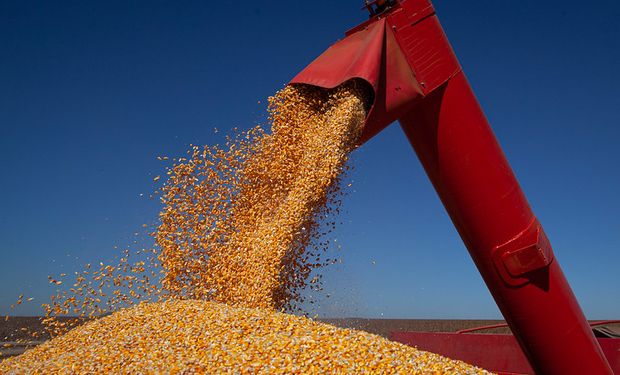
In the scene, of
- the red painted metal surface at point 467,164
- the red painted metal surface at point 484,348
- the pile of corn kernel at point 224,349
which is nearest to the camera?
the pile of corn kernel at point 224,349

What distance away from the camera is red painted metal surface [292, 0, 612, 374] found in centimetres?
374

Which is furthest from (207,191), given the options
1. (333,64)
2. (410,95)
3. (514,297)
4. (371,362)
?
(514,297)

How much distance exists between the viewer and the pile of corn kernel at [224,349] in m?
2.76

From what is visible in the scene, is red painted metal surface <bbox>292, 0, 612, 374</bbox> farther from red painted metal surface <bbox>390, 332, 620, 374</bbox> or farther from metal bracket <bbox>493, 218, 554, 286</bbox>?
red painted metal surface <bbox>390, 332, 620, 374</bbox>

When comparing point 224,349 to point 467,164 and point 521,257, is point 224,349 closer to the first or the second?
point 467,164

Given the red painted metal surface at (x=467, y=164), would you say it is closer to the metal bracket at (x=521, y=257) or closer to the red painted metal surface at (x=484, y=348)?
the metal bracket at (x=521, y=257)

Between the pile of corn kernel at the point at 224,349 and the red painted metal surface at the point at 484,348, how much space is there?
61.9 inches

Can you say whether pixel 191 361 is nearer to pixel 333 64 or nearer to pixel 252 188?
pixel 252 188

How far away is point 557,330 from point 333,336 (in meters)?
1.82

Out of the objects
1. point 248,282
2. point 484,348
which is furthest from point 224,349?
point 484,348

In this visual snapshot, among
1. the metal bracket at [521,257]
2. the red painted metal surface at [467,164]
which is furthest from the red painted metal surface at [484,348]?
the metal bracket at [521,257]

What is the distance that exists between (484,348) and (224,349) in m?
3.00

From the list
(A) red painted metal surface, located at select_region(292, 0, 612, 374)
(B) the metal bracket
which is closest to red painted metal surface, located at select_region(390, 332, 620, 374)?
(A) red painted metal surface, located at select_region(292, 0, 612, 374)

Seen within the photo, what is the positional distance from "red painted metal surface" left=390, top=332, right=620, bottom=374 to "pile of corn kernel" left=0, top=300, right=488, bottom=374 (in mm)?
1573
